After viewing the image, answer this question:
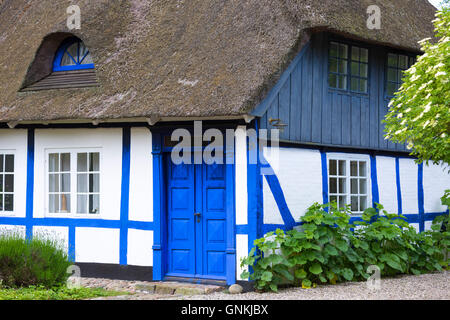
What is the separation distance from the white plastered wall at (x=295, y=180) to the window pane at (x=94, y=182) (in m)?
2.93

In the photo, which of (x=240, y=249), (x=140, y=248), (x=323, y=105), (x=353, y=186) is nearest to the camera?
(x=240, y=249)

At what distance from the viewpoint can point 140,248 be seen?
35.8ft

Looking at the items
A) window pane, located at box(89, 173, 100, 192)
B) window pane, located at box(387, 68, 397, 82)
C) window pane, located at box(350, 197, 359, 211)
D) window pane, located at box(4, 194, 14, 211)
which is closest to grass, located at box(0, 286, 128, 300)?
window pane, located at box(89, 173, 100, 192)

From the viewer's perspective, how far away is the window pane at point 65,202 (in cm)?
1173

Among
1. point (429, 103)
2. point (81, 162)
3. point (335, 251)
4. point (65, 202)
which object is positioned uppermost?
point (429, 103)

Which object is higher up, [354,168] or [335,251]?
[354,168]

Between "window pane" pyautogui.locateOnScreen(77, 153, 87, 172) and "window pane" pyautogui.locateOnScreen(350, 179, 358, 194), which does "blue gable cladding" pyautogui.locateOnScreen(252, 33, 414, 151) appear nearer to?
"window pane" pyautogui.locateOnScreen(350, 179, 358, 194)

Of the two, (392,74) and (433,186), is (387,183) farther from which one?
(392,74)

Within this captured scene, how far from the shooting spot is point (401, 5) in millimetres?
13383

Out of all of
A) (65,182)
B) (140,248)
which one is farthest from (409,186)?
(65,182)

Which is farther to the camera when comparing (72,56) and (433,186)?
(433,186)

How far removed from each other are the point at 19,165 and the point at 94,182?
1559 millimetres

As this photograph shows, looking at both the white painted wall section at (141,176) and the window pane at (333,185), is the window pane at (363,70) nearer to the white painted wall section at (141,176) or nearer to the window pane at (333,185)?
the window pane at (333,185)

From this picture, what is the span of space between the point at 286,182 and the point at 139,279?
2.68 m
